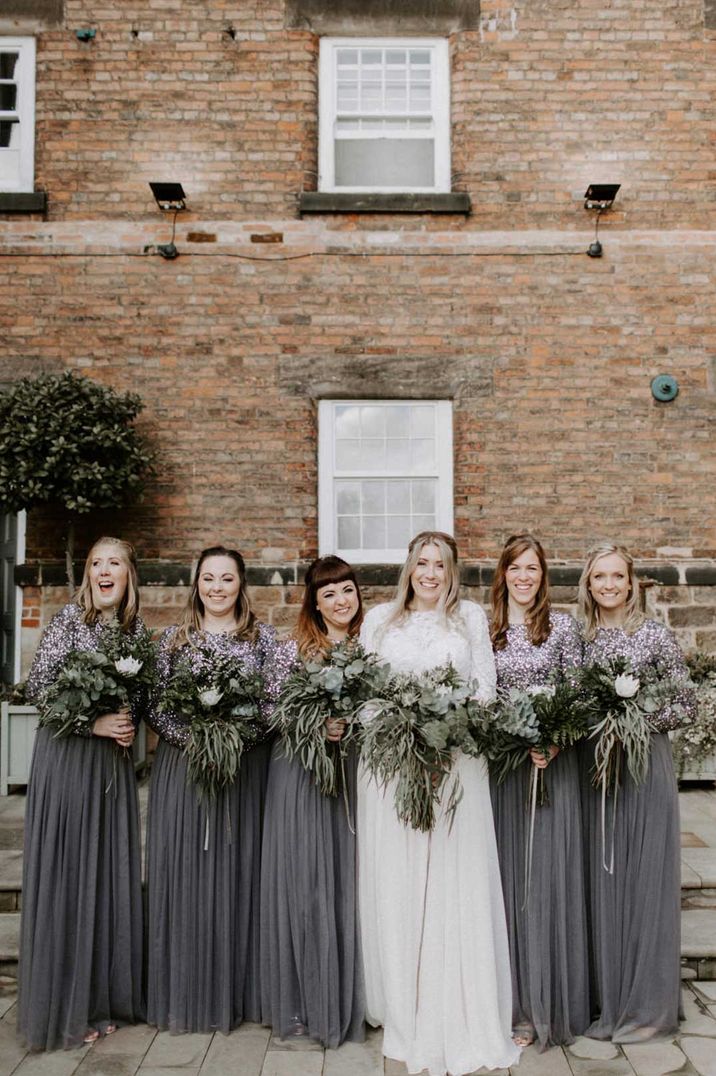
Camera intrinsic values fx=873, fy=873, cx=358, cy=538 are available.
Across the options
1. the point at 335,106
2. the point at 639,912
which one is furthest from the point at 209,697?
the point at 335,106

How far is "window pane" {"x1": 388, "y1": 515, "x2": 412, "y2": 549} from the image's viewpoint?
761 centimetres

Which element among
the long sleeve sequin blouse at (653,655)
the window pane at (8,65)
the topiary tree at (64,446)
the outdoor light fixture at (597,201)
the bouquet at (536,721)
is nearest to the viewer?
the bouquet at (536,721)

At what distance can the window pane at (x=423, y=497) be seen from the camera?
25.0 ft

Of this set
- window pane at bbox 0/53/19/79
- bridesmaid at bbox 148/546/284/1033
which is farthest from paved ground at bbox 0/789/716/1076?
window pane at bbox 0/53/19/79

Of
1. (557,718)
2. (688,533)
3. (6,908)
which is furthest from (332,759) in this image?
(688,533)

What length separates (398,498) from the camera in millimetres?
7617

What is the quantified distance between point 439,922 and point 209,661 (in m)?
1.44

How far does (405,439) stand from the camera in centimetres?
761

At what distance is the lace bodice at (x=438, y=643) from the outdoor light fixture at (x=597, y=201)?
186 inches

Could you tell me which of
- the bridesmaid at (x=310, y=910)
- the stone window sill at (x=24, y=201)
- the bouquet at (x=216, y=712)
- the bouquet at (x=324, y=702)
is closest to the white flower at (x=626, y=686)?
the bouquet at (x=324, y=702)

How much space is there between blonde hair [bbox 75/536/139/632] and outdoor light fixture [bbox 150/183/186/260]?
13.9 ft

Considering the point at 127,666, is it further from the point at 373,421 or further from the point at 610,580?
the point at 373,421

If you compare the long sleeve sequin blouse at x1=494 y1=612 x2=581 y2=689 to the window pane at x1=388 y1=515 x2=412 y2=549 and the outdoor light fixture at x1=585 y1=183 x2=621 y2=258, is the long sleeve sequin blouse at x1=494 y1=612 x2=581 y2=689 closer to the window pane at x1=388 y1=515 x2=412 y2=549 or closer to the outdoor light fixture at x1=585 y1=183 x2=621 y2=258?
the window pane at x1=388 y1=515 x2=412 y2=549

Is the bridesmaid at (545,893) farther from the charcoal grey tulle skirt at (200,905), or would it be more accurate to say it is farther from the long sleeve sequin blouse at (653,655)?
the charcoal grey tulle skirt at (200,905)
